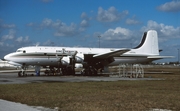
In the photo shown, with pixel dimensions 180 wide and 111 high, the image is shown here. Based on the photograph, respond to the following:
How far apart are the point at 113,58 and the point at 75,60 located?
6745mm

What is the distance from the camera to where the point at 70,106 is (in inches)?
431

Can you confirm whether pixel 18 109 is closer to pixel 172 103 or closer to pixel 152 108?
pixel 152 108

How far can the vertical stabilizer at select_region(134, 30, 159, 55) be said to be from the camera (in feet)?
156

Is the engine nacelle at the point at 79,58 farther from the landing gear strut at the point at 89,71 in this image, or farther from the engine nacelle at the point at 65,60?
the landing gear strut at the point at 89,71

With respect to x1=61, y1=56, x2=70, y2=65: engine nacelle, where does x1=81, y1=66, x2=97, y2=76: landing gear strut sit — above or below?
below

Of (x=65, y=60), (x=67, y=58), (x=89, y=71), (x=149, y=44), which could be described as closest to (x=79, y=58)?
(x=67, y=58)

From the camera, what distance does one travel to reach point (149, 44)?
47.8 meters

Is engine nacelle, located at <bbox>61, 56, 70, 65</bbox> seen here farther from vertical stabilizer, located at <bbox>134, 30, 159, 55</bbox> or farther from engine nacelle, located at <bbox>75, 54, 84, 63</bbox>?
vertical stabilizer, located at <bbox>134, 30, 159, 55</bbox>

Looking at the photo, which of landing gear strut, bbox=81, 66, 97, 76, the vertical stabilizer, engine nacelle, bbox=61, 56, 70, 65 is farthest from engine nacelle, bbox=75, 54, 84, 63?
the vertical stabilizer

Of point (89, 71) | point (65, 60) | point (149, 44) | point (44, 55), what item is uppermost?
point (149, 44)

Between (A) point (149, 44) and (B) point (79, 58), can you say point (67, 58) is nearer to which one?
(B) point (79, 58)

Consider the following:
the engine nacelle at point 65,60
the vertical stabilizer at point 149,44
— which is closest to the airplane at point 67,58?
the engine nacelle at point 65,60

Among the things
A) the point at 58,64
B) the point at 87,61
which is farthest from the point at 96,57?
→ the point at 58,64

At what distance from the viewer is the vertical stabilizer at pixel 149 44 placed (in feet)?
156
